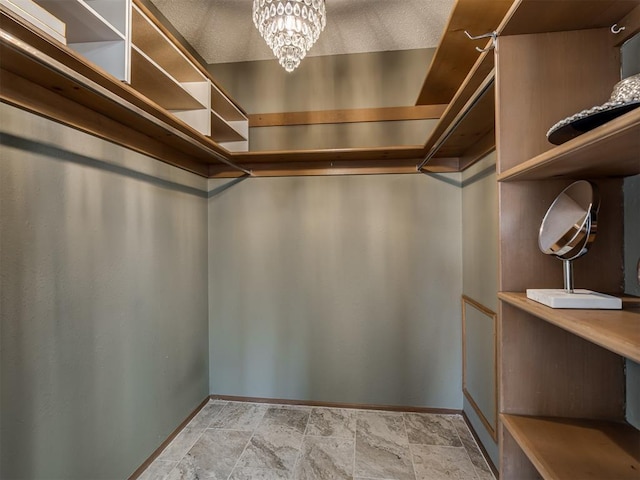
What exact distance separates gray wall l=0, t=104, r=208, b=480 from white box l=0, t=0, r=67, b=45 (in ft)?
1.09

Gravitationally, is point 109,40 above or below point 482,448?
above

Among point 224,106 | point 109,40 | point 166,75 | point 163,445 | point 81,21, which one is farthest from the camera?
point 224,106

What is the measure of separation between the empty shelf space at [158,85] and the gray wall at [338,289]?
0.80 metres

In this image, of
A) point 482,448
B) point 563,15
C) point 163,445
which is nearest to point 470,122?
point 563,15

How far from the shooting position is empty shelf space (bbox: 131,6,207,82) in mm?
1502

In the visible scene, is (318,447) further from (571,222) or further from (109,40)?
(109,40)

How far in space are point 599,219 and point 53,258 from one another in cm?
206

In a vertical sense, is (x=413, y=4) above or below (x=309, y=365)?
above

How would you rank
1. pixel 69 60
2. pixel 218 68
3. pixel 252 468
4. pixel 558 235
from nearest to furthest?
pixel 558 235
pixel 69 60
pixel 252 468
pixel 218 68

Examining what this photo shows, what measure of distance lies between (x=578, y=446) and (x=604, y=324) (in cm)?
44

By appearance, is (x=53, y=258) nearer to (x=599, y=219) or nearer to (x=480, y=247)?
(x=599, y=219)

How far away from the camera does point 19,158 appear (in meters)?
1.16

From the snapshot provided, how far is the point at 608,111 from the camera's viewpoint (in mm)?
703

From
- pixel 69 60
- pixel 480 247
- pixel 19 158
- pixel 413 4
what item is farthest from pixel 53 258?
pixel 413 4
